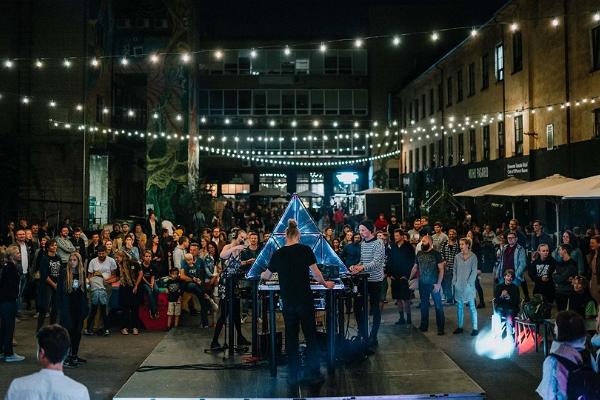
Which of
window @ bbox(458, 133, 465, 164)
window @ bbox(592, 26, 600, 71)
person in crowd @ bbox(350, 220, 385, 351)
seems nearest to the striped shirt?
person in crowd @ bbox(350, 220, 385, 351)

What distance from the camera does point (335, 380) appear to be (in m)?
7.82

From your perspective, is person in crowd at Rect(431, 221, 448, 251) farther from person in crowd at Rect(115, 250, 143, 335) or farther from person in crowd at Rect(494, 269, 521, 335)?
person in crowd at Rect(115, 250, 143, 335)

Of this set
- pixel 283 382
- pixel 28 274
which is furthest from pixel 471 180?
pixel 283 382

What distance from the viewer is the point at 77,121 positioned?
93.0 ft

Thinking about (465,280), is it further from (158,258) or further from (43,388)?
(43,388)

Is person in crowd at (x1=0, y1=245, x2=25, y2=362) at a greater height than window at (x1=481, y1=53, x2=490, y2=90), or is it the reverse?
window at (x1=481, y1=53, x2=490, y2=90)

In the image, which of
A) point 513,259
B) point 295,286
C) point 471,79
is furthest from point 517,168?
point 295,286

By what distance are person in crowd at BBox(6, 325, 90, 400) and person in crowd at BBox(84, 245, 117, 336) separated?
8.05m

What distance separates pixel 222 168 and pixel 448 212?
29.0 m

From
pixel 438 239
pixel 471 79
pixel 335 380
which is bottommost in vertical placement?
pixel 335 380

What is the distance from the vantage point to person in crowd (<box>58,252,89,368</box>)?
924cm

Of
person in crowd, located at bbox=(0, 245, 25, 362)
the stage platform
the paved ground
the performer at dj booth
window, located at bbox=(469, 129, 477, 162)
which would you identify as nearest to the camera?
the performer at dj booth

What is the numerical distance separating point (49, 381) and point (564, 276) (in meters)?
9.16

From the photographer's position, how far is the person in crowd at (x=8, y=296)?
9.23 metres
